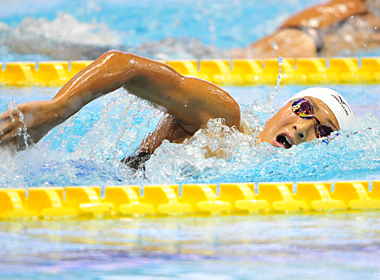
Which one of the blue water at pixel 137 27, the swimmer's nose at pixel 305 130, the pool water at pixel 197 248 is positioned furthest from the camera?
the blue water at pixel 137 27

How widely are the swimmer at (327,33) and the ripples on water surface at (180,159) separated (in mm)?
2630

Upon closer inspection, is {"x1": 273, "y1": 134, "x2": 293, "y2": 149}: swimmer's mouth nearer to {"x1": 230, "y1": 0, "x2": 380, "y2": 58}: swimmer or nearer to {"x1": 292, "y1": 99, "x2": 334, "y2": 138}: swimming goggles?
{"x1": 292, "y1": 99, "x2": 334, "y2": 138}: swimming goggles

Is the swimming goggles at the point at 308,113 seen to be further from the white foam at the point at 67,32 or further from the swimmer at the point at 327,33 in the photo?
the white foam at the point at 67,32

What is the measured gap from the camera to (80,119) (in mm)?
3139

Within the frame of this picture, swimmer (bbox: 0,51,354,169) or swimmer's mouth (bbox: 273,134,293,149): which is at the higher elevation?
swimmer (bbox: 0,51,354,169)

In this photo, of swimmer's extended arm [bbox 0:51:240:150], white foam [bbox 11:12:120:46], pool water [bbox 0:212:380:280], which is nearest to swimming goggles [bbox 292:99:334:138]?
swimmer's extended arm [bbox 0:51:240:150]

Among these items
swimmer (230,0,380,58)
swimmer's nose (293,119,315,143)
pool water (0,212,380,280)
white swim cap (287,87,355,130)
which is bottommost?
pool water (0,212,380,280)

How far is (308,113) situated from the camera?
95.8 inches

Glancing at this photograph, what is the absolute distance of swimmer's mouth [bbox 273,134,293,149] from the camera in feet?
7.97

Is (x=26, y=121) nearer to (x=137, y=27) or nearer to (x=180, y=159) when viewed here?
(x=180, y=159)

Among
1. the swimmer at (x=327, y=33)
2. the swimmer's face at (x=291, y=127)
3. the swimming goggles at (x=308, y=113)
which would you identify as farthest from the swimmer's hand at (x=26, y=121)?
the swimmer at (x=327, y=33)

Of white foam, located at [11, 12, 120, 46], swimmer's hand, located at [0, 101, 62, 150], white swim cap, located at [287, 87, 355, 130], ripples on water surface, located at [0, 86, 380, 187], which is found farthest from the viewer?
white foam, located at [11, 12, 120, 46]

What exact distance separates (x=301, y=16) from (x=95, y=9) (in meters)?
3.49

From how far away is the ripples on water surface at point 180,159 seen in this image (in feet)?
7.38
